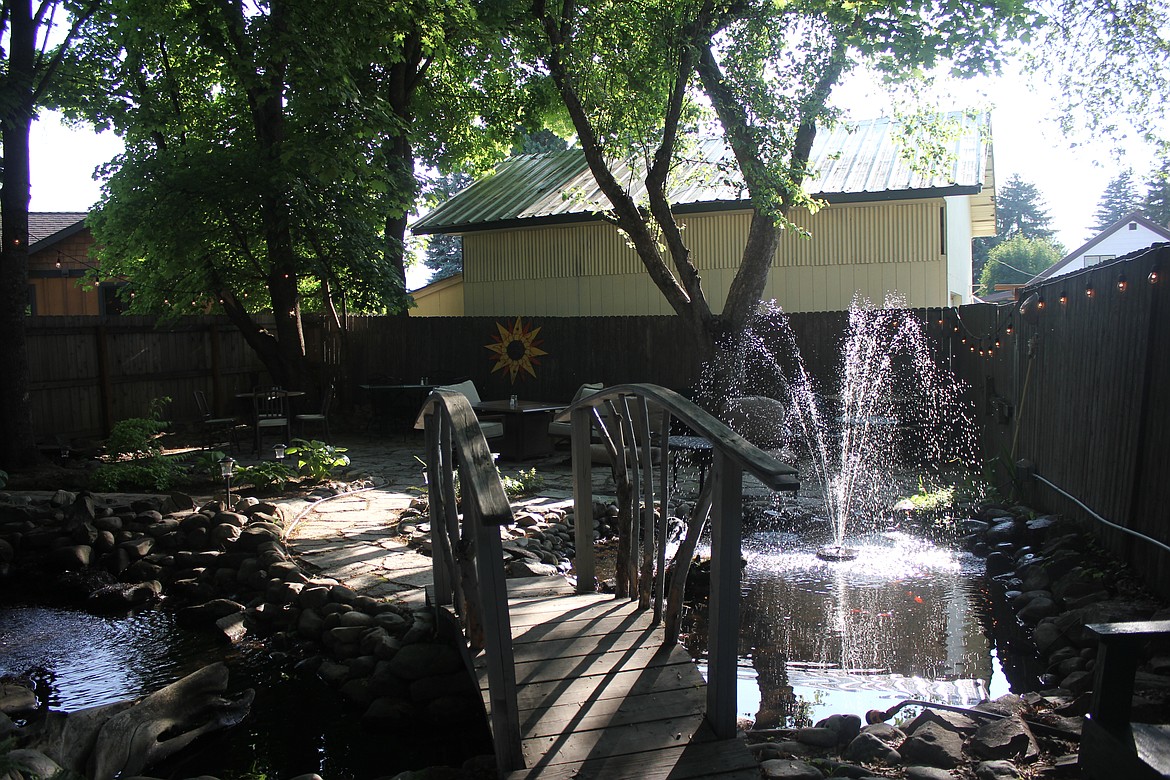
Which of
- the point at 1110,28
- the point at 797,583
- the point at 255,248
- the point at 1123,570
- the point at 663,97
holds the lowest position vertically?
the point at 797,583

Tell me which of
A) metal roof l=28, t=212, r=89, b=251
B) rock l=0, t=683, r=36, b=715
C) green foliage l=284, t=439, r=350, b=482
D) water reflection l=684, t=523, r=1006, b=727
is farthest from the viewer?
metal roof l=28, t=212, r=89, b=251

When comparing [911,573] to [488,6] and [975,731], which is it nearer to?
[975,731]

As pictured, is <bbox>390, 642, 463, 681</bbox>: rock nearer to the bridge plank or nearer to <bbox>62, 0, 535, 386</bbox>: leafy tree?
the bridge plank

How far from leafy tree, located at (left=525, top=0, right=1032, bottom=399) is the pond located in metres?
7.33

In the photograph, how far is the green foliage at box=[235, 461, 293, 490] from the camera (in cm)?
815

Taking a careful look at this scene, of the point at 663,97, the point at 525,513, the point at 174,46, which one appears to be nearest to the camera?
the point at 525,513

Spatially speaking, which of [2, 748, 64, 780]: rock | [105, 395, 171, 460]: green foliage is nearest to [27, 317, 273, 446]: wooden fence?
[105, 395, 171, 460]: green foliage

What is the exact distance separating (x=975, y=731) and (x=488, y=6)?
10.1 m

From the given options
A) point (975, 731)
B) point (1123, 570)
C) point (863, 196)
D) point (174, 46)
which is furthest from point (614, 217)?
point (975, 731)

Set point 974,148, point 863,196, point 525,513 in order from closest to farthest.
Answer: point 525,513
point 863,196
point 974,148

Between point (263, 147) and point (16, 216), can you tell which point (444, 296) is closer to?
point (263, 147)

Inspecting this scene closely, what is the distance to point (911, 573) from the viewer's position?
5812mm

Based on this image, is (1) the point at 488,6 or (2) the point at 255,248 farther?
(2) the point at 255,248

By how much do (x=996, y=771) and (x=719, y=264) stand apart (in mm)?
12778
